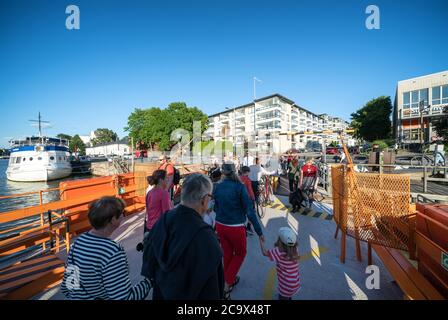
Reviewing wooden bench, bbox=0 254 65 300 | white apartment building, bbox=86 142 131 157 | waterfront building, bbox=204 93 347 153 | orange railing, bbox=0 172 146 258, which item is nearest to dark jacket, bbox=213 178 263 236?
wooden bench, bbox=0 254 65 300

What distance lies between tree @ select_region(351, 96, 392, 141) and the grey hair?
139 feet

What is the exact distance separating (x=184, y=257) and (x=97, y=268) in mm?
695

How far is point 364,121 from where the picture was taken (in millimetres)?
38312

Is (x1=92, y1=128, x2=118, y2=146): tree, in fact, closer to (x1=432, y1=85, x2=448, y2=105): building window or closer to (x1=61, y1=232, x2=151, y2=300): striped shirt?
(x1=432, y1=85, x2=448, y2=105): building window

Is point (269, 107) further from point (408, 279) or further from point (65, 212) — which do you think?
point (408, 279)

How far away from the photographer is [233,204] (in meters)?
3.01

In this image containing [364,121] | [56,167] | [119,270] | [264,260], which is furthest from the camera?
[364,121]

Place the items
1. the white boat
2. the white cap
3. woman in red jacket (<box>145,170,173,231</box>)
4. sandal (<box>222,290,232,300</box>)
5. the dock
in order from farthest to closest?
the white boat < woman in red jacket (<box>145,170,173,231</box>) < the dock < sandal (<box>222,290,232,300</box>) < the white cap

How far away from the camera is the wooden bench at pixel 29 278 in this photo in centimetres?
300

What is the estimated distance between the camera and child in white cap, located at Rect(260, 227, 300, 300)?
2.56m

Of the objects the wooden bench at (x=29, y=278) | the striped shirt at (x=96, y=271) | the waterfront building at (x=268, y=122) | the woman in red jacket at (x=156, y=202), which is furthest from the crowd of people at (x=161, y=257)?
the waterfront building at (x=268, y=122)

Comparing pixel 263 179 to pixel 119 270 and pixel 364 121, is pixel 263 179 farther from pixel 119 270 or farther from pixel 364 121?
pixel 364 121

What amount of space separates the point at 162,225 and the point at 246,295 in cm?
242
